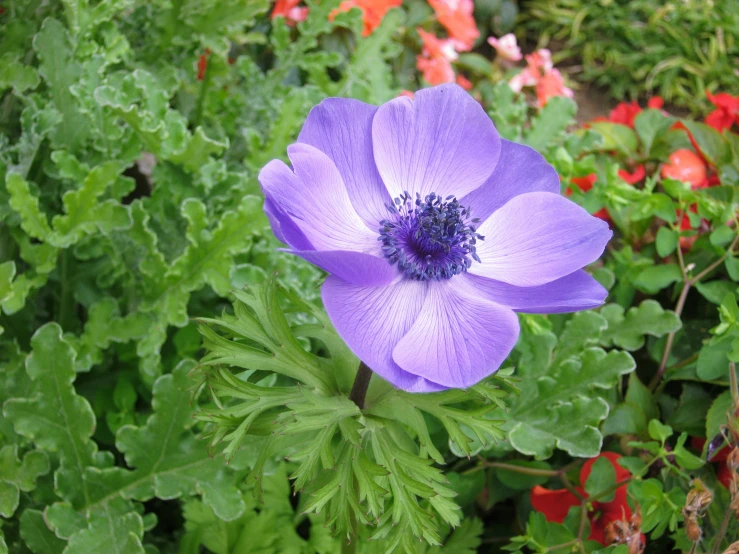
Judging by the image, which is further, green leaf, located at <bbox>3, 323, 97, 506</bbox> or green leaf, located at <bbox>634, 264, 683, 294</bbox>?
green leaf, located at <bbox>634, 264, 683, 294</bbox>

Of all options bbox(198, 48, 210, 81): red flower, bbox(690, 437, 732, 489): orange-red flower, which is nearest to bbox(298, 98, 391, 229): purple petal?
bbox(690, 437, 732, 489): orange-red flower

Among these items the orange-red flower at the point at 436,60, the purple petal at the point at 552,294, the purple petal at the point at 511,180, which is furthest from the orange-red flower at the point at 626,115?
the purple petal at the point at 552,294

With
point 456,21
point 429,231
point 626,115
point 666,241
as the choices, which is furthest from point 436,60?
point 429,231

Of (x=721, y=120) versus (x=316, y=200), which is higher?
(x=316, y=200)

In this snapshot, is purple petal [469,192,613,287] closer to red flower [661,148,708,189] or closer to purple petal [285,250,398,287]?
purple petal [285,250,398,287]

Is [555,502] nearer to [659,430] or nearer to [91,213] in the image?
[659,430]

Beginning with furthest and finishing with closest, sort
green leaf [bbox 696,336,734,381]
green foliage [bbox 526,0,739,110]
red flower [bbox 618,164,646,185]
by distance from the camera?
1. green foliage [bbox 526,0,739,110]
2. red flower [bbox 618,164,646,185]
3. green leaf [bbox 696,336,734,381]
